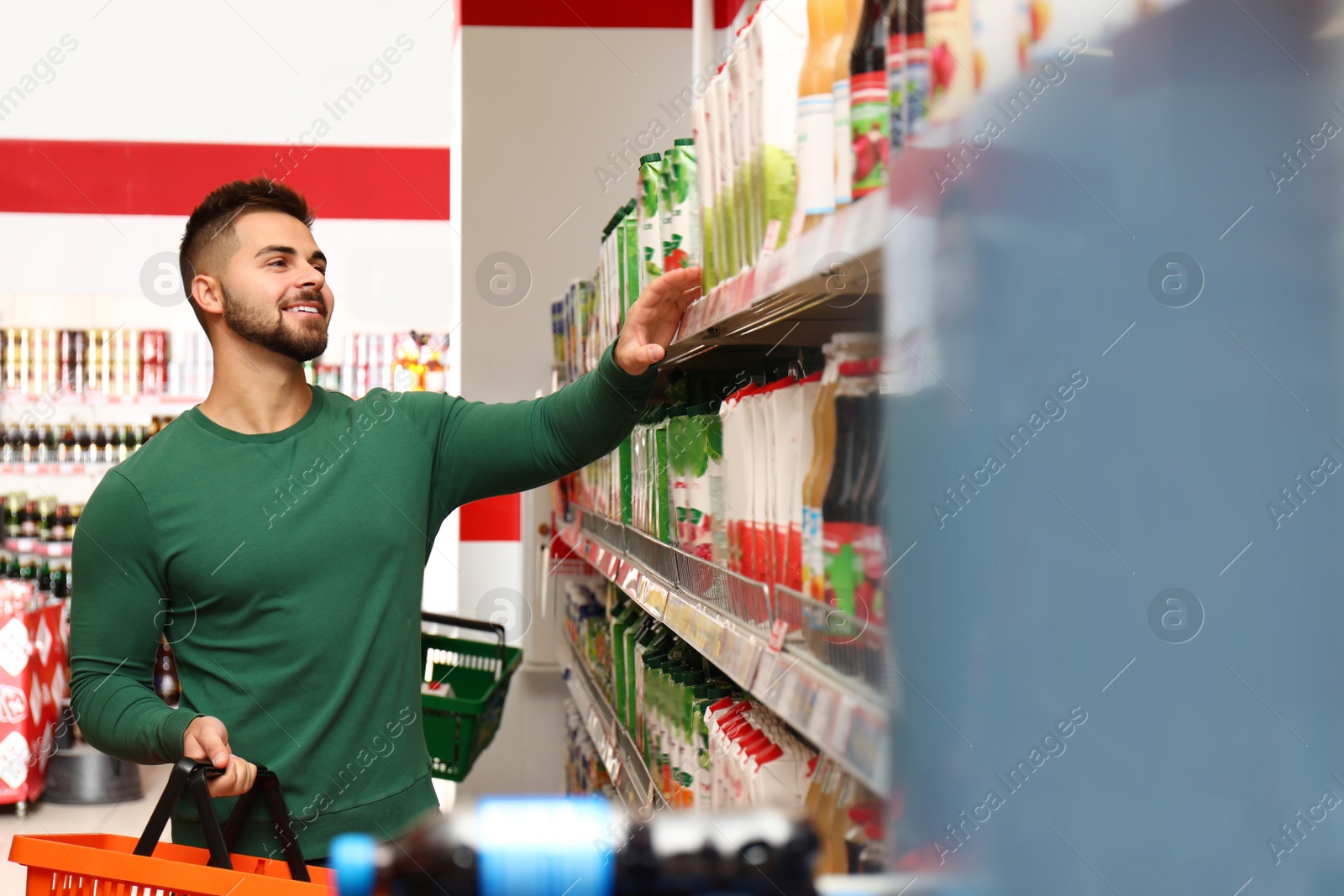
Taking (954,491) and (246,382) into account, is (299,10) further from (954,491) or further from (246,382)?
(954,491)

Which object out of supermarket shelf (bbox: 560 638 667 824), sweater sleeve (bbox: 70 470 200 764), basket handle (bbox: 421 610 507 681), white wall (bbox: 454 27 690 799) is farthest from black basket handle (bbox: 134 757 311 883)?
white wall (bbox: 454 27 690 799)

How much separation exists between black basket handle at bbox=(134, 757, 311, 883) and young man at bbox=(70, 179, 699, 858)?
151 millimetres

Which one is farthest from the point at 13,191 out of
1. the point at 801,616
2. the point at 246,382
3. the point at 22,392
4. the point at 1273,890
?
the point at 1273,890

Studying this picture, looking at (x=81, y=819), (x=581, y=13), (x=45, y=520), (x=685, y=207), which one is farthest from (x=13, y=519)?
(x=685, y=207)

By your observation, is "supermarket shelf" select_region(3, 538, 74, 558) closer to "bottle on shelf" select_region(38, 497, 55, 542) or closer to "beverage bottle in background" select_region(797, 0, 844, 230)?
"bottle on shelf" select_region(38, 497, 55, 542)

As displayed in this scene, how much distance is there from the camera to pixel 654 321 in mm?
1844

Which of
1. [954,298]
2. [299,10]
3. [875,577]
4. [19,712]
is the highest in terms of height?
[299,10]

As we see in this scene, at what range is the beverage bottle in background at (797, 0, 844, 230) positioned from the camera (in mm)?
1149

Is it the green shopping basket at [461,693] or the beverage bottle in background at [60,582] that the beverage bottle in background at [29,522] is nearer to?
the beverage bottle in background at [60,582]

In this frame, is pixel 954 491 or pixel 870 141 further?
pixel 870 141

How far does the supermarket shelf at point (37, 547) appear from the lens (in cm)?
681

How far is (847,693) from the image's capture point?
101cm

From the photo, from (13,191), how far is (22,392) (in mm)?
1316

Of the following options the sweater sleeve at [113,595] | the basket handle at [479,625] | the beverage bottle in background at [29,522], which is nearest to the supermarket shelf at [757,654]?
the sweater sleeve at [113,595]
